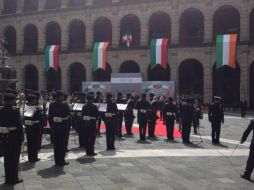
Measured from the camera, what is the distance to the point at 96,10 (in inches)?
1656

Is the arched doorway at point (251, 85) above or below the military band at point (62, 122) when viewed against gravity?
above

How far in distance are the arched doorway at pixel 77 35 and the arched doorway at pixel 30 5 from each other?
6.67 metres

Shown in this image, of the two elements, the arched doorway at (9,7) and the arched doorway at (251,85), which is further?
the arched doorway at (9,7)

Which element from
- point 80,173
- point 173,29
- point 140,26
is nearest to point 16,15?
point 140,26

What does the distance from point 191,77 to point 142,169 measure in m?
31.5

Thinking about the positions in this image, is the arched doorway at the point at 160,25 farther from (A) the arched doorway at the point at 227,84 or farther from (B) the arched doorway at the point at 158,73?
(A) the arched doorway at the point at 227,84

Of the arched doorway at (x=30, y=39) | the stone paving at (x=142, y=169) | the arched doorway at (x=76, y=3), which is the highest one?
the arched doorway at (x=76, y=3)

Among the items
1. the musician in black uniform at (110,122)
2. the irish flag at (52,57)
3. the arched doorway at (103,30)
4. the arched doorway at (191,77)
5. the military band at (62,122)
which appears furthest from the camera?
the arched doorway at (103,30)

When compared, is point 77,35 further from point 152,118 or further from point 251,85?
point 152,118

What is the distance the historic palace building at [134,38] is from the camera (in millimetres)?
36906

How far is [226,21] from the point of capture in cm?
3806

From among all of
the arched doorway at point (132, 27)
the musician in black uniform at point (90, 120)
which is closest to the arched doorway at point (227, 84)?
the arched doorway at point (132, 27)

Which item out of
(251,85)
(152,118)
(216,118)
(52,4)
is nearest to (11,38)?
(52,4)

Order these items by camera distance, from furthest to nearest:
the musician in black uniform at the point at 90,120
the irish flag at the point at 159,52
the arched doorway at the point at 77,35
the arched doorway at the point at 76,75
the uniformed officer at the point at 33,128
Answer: the arched doorway at the point at 76,75 < the arched doorway at the point at 77,35 < the irish flag at the point at 159,52 < the musician in black uniform at the point at 90,120 < the uniformed officer at the point at 33,128
